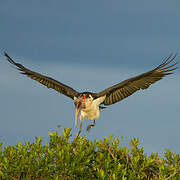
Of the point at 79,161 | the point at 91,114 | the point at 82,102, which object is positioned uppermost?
the point at 82,102

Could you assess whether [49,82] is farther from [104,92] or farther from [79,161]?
[79,161]

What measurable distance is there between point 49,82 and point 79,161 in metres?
7.35

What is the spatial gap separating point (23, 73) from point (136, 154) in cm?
838

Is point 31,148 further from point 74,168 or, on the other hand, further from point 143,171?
point 143,171

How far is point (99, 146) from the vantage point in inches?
424

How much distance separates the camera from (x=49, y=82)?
1609cm

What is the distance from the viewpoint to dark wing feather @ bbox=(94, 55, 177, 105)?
1392 cm

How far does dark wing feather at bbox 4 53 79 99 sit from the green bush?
169 inches

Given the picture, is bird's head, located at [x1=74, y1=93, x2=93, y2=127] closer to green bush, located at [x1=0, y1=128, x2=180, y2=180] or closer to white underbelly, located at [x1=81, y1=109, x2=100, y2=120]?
white underbelly, located at [x1=81, y1=109, x2=100, y2=120]

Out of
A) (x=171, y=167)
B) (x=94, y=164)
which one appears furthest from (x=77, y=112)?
(x=171, y=167)


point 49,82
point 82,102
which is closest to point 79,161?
point 82,102

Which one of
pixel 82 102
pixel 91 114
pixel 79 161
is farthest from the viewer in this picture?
pixel 91 114

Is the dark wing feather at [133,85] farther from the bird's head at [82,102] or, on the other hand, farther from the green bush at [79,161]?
the green bush at [79,161]

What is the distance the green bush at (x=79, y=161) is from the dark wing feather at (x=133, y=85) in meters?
3.85
